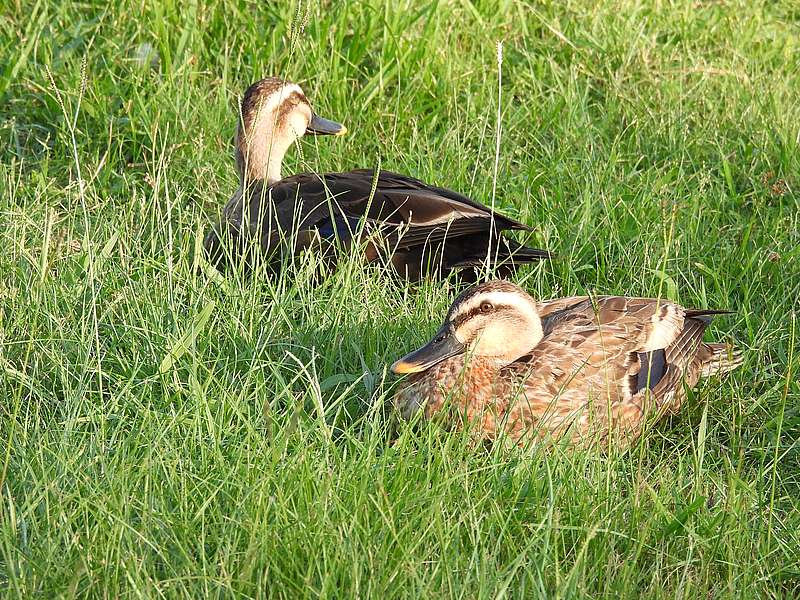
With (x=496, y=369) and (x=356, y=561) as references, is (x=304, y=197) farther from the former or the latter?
(x=356, y=561)

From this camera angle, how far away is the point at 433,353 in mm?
3770

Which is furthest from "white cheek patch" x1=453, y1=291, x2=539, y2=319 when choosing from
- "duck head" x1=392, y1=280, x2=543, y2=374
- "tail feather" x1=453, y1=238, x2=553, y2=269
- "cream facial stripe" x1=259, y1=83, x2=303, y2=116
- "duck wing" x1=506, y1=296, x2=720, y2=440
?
"cream facial stripe" x1=259, y1=83, x2=303, y2=116

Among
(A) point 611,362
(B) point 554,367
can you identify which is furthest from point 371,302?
(A) point 611,362

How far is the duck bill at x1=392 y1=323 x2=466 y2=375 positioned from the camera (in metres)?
3.73

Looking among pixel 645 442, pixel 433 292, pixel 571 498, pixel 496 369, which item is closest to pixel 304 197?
pixel 433 292

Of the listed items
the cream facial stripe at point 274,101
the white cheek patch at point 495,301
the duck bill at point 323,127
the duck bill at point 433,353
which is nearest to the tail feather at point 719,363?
the white cheek patch at point 495,301

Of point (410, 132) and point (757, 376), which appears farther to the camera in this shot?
point (410, 132)

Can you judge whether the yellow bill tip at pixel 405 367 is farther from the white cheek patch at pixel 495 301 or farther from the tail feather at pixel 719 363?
the tail feather at pixel 719 363

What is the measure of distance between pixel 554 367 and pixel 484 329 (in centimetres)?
29

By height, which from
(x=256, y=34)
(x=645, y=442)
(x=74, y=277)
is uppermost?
(x=256, y=34)

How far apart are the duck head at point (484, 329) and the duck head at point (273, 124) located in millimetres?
2009

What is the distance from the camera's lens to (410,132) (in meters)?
6.12

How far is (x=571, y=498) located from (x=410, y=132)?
10.7 ft

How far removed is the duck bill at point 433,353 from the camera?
3729mm
